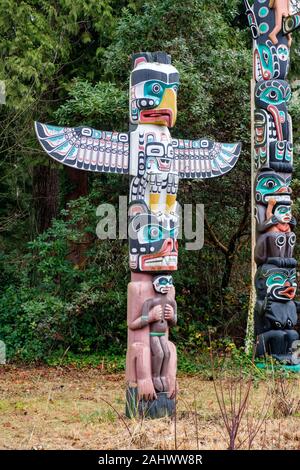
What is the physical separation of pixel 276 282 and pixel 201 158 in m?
2.57

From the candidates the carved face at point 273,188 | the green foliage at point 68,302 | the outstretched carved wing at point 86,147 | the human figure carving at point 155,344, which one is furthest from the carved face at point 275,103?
the human figure carving at point 155,344

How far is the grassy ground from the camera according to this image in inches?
227

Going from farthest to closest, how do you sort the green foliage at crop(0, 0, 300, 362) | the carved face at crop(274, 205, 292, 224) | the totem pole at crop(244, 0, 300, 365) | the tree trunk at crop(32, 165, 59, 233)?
the tree trunk at crop(32, 165, 59, 233) → the green foliage at crop(0, 0, 300, 362) → the carved face at crop(274, 205, 292, 224) → the totem pole at crop(244, 0, 300, 365)

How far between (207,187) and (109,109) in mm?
2079

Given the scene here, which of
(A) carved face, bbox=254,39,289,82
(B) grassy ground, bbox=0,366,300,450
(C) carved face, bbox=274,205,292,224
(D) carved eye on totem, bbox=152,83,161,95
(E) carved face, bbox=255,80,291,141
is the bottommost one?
(B) grassy ground, bbox=0,366,300,450

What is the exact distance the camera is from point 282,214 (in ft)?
32.6

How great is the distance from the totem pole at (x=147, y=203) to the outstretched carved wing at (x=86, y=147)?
1 centimetres

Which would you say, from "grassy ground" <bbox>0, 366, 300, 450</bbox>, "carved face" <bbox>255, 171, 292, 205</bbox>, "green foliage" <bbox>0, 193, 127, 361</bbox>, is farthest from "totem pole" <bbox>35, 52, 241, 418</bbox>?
"green foliage" <bbox>0, 193, 127, 361</bbox>

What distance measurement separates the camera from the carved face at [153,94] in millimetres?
7371

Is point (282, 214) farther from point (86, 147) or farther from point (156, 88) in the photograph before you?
point (86, 147)

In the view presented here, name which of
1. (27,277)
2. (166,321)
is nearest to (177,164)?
(166,321)

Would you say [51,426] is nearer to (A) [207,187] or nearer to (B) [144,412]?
(B) [144,412]

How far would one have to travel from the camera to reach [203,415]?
23.2ft

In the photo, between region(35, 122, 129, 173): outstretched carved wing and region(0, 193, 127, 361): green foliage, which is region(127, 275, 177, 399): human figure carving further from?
region(0, 193, 127, 361): green foliage
